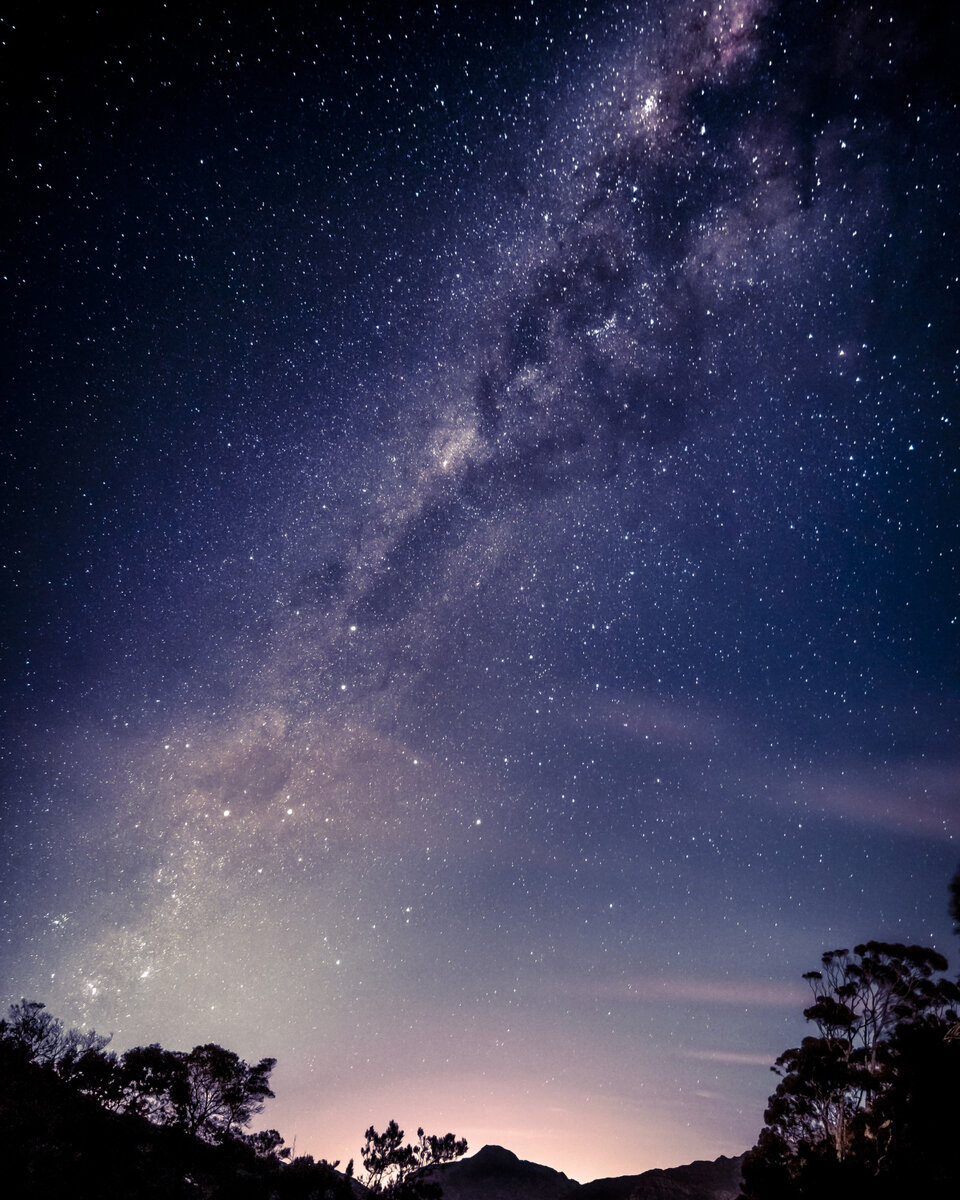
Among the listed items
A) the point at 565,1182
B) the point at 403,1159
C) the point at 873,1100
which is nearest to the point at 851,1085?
the point at 873,1100

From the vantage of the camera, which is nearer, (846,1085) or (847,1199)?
(847,1199)

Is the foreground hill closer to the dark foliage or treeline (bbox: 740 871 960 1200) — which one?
the dark foliage

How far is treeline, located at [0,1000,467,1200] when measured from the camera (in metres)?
17.8

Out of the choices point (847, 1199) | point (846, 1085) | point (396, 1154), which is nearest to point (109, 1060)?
point (396, 1154)

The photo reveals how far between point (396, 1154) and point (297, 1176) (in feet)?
32.5

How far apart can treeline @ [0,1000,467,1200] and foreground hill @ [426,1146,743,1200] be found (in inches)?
3971

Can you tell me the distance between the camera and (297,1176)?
24.9m

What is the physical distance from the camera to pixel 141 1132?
22.4 metres

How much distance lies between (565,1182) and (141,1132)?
176 metres

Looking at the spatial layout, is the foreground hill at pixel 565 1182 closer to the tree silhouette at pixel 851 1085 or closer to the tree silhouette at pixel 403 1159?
the tree silhouette at pixel 403 1159

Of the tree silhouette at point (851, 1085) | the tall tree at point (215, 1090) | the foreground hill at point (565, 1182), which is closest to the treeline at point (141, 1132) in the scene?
the tall tree at point (215, 1090)

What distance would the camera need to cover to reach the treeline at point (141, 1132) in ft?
58.5

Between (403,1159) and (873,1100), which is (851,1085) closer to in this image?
(873,1100)

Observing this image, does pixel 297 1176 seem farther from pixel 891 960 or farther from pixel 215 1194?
pixel 891 960
